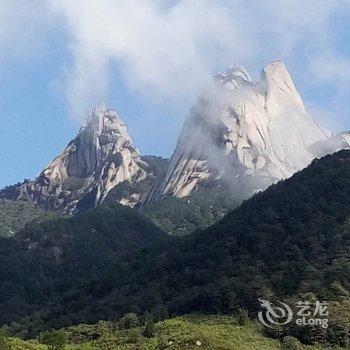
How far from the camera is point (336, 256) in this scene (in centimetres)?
16762

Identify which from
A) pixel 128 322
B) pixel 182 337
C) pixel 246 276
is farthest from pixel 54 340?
pixel 246 276

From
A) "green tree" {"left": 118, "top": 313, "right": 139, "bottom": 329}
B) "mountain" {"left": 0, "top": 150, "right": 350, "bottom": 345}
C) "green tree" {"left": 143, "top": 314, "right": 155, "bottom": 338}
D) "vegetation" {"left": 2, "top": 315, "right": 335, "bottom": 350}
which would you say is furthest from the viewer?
"mountain" {"left": 0, "top": 150, "right": 350, "bottom": 345}

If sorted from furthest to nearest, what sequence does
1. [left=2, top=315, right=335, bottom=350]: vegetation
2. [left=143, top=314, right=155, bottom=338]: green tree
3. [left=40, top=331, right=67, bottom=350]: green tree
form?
[left=143, top=314, right=155, bottom=338]: green tree
[left=40, top=331, right=67, bottom=350]: green tree
[left=2, top=315, right=335, bottom=350]: vegetation

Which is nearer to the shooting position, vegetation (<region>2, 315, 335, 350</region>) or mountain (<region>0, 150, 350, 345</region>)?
vegetation (<region>2, 315, 335, 350</region>)

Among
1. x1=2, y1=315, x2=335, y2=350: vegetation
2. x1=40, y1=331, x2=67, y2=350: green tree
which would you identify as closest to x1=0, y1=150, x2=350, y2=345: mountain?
x1=2, y1=315, x2=335, y2=350: vegetation

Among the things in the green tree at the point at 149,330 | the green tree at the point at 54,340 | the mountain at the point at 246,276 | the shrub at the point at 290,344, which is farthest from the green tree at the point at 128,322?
the shrub at the point at 290,344

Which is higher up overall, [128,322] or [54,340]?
[128,322]

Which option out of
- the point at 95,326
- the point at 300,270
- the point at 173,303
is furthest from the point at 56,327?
the point at 300,270

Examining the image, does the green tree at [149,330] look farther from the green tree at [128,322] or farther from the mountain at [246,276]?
the mountain at [246,276]

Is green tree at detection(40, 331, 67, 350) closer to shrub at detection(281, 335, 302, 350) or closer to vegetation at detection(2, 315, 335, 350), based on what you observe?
vegetation at detection(2, 315, 335, 350)

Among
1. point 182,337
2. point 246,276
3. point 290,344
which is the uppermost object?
point 246,276

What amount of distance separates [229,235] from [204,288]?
113 feet

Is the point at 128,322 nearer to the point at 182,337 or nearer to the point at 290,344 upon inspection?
the point at 182,337

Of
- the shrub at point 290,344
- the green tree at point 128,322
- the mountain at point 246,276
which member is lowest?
the shrub at point 290,344
